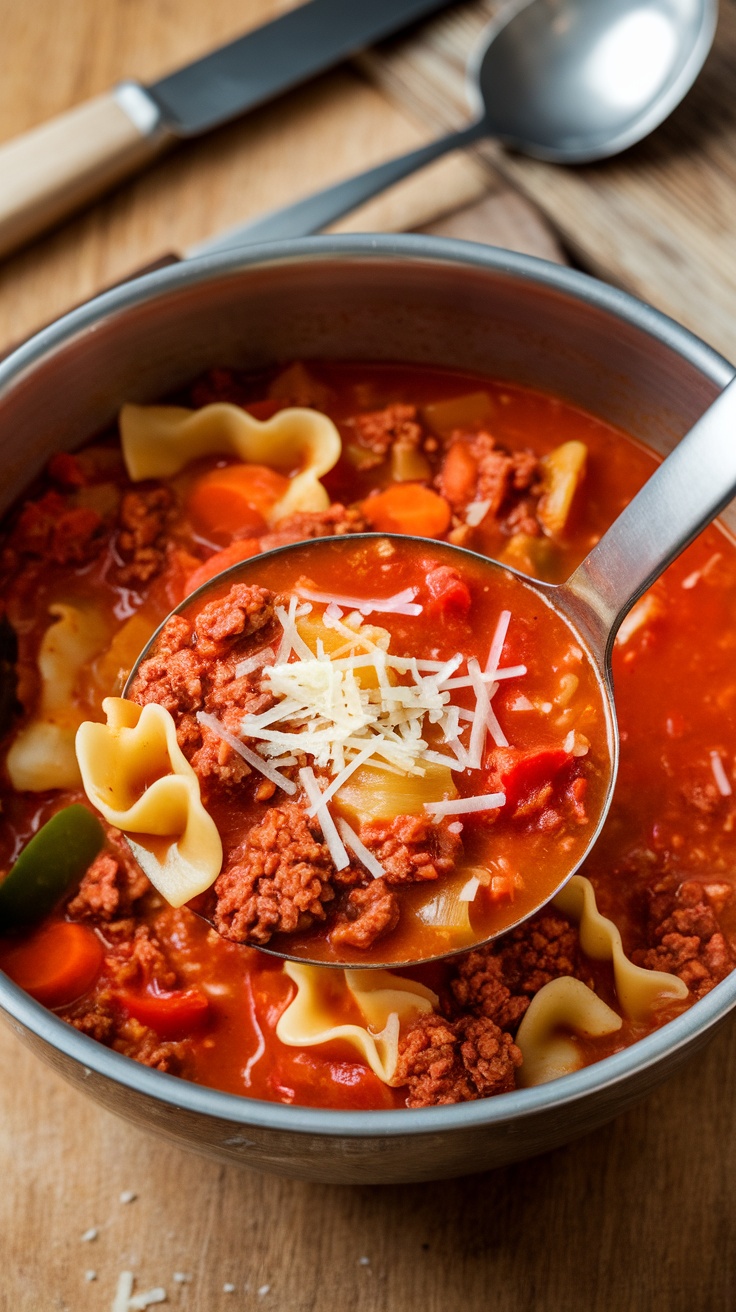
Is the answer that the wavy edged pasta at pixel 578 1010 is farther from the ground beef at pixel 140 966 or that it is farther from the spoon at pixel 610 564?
the ground beef at pixel 140 966

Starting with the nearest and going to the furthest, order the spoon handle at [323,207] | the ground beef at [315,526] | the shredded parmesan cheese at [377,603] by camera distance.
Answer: the shredded parmesan cheese at [377,603]
the ground beef at [315,526]
the spoon handle at [323,207]

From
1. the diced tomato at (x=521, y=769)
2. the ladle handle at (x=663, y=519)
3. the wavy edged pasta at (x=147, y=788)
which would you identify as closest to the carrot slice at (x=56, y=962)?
the wavy edged pasta at (x=147, y=788)

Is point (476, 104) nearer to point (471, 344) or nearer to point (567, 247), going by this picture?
point (567, 247)

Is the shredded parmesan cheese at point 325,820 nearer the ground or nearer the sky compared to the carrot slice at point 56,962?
nearer the sky

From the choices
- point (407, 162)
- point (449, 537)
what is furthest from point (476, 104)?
point (449, 537)

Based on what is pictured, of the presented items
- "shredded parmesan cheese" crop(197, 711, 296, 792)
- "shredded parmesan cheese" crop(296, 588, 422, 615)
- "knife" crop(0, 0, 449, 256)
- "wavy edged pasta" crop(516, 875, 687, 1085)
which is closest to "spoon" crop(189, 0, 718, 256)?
"knife" crop(0, 0, 449, 256)

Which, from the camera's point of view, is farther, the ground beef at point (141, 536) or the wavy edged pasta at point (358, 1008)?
the ground beef at point (141, 536)

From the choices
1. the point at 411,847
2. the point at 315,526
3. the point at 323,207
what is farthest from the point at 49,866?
the point at 323,207
